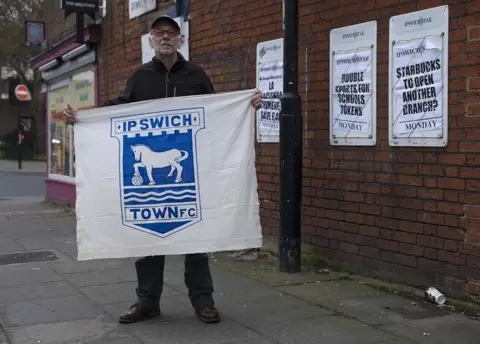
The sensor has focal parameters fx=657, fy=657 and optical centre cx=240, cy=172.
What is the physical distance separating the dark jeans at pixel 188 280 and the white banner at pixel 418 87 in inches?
85.5

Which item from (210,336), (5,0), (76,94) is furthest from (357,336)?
(5,0)

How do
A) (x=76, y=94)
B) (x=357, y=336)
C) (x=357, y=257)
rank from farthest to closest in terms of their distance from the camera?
(x=76, y=94) → (x=357, y=257) → (x=357, y=336)

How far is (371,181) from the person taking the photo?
6.21 metres

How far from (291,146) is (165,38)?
6.62ft

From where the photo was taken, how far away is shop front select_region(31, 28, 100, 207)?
12961mm

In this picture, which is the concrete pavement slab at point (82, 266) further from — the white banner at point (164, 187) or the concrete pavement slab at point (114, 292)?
the white banner at point (164, 187)

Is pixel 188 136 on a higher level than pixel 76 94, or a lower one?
lower

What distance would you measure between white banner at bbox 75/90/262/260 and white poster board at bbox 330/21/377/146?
1.76m

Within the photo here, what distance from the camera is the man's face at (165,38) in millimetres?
4918

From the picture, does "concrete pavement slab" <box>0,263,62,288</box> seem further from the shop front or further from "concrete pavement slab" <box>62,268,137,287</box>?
the shop front

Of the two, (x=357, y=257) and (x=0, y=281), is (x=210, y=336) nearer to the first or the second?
(x=357, y=257)

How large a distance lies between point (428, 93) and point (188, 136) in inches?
82.8

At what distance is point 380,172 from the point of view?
20.0 ft

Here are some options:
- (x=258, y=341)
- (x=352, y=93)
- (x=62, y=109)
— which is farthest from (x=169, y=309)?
(x=62, y=109)
